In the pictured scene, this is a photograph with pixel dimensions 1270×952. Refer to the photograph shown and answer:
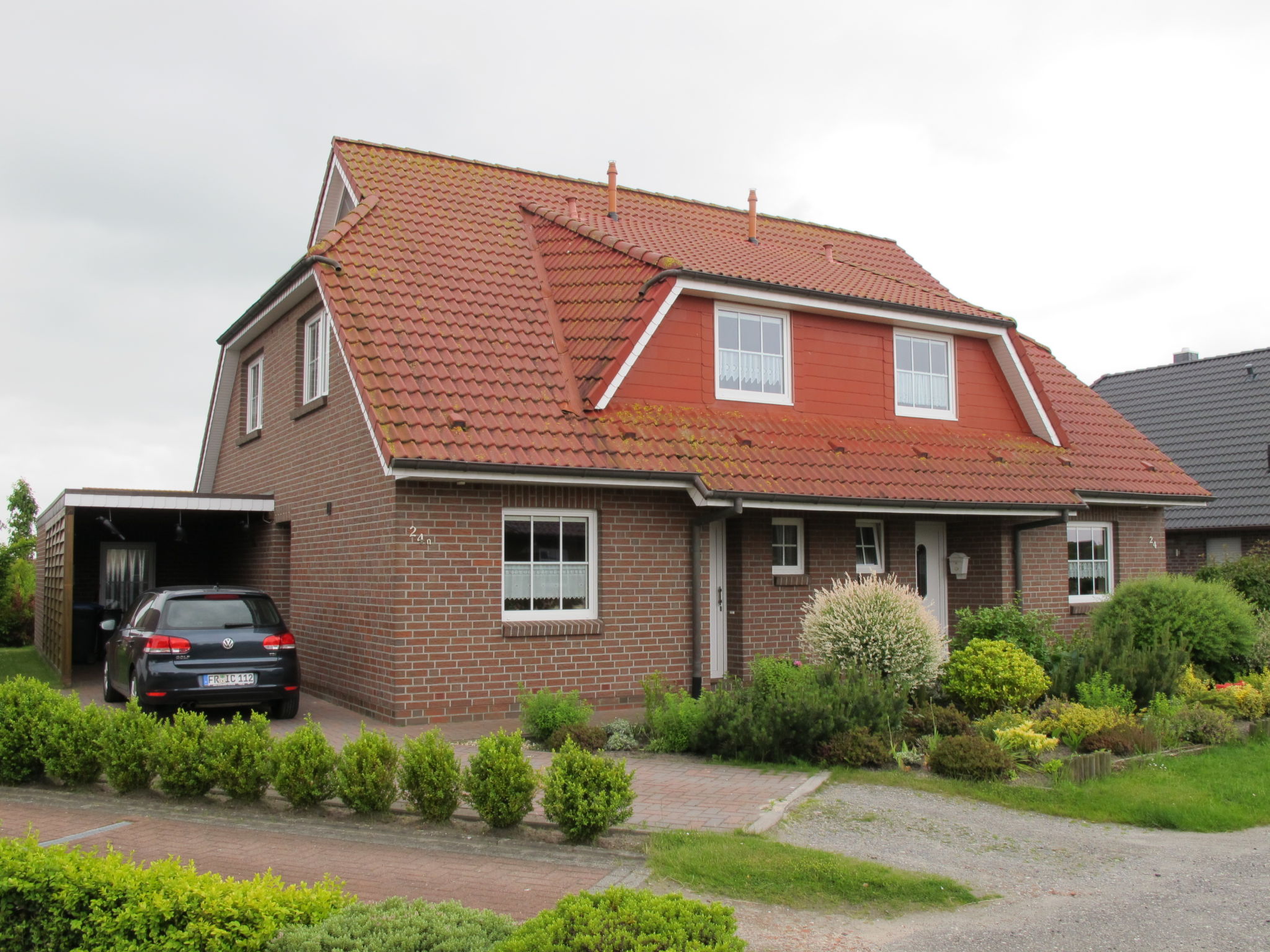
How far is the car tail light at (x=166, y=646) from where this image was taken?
1124 centimetres

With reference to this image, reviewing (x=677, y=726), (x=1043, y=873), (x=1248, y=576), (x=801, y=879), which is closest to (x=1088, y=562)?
(x=1248, y=576)

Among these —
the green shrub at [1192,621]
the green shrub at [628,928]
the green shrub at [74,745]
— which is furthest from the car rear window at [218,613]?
the green shrub at [1192,621]

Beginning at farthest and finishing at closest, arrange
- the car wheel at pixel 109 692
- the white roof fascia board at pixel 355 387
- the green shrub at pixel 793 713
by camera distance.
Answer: the car wheel at pixel 109 692, the white roof fascia board at pixel 355 387, the green shrub at pixel 793 713

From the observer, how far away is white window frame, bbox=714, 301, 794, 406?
14602 millimetres

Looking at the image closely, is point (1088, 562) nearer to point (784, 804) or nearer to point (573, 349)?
point (573, 349)

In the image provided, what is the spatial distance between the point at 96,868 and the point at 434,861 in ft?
7.53

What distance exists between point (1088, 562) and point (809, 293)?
6.88m

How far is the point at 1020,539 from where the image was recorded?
1639 centimetres

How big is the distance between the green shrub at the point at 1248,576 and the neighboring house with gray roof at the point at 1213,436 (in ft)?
12.7

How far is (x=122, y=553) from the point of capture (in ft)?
69.4

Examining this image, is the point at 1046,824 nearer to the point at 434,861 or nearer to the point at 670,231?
the point at 434,861

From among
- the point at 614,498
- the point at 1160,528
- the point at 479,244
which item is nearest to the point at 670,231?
the point at 479,244

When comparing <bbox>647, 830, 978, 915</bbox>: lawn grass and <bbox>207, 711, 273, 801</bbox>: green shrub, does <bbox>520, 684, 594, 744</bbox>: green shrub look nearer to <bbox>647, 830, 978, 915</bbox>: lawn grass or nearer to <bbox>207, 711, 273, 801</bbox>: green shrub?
<bbox>207, 711, 273, 801</bbox>: green shrub

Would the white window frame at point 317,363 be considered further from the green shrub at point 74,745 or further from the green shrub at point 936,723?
the green shrub at point 936,723
